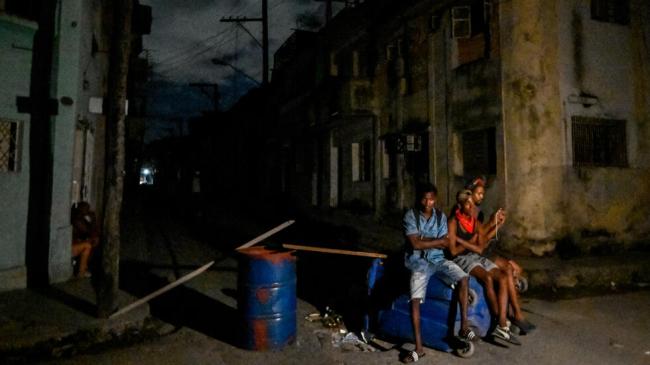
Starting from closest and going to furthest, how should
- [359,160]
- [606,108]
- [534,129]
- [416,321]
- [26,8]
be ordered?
[416,321] → [26,8] → [534,129] → [606,108] → [359,160]

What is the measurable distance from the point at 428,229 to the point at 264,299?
6.57 ft

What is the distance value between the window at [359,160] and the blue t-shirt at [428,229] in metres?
10.2

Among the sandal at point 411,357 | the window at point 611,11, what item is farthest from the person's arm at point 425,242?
the window at point 611,11

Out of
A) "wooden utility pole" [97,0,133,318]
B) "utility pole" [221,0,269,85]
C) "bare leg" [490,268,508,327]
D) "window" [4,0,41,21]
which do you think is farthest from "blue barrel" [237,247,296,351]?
"utility pole" [221,0,269,85]

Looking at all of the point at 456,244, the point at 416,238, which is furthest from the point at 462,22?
the point at 416,238

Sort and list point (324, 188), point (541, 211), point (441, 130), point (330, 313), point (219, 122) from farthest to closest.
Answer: point (219, 122), point (324, 188), point (441, 130), point (541, 211), point (330, 313)

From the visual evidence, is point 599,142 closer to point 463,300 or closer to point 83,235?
point 463,300

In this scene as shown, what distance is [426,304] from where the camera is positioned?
4723 millimetres

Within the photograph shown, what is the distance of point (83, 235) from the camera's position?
7832 millimetres

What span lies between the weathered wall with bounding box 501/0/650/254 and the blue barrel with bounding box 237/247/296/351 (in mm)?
6543

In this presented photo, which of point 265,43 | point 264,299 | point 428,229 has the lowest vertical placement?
point 264,299

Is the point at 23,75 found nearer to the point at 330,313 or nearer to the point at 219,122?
the point at 330,313

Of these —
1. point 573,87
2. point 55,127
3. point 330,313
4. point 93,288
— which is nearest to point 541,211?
point 573,87

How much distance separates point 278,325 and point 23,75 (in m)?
6.08
